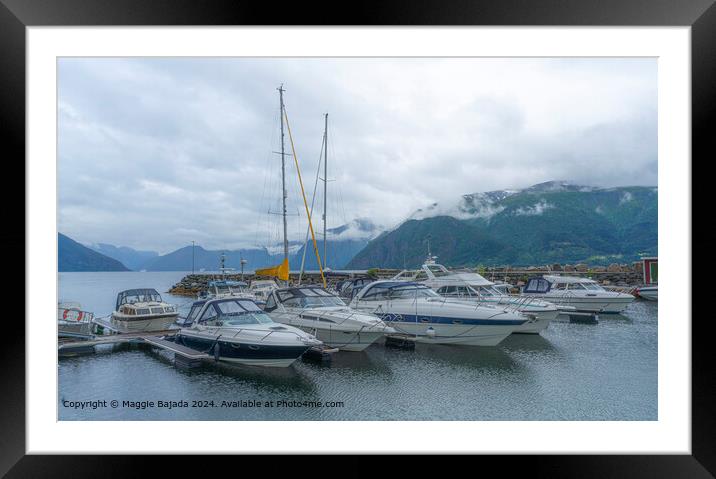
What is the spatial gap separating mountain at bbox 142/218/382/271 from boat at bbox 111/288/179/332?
65 centimetres

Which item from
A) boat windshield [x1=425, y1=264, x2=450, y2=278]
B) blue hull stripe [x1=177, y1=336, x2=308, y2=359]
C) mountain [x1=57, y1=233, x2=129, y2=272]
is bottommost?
blue hull stripe [x1=177, y1=336, x2=308, y2=359]

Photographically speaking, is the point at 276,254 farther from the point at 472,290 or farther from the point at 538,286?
the point at 538,286

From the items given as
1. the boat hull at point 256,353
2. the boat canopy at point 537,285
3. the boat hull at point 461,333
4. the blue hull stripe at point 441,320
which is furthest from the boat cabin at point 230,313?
the boat canopy at point 537,285

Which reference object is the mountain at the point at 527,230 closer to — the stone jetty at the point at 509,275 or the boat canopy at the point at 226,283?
the stone jetty at the point at 509,275

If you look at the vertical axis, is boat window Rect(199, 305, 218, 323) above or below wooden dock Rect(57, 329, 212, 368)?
above

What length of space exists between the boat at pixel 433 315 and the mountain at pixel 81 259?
163 inches

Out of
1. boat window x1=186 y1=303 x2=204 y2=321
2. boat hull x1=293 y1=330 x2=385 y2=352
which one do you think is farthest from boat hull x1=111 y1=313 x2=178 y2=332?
boat hull x1=293 y1=330 x2=385 y2=352

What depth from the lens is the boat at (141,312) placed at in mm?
7012

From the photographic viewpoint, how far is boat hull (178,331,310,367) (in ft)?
18.0

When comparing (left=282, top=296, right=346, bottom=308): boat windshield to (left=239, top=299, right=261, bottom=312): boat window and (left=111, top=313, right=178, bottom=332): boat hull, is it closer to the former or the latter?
(left=239, top=299, right=261, bottom=312): boat window

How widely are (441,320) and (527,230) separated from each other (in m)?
3.54

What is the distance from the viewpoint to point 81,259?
5832 millimetres

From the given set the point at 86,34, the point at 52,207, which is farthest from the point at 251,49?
the point at 52,207

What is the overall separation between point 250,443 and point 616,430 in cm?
372
